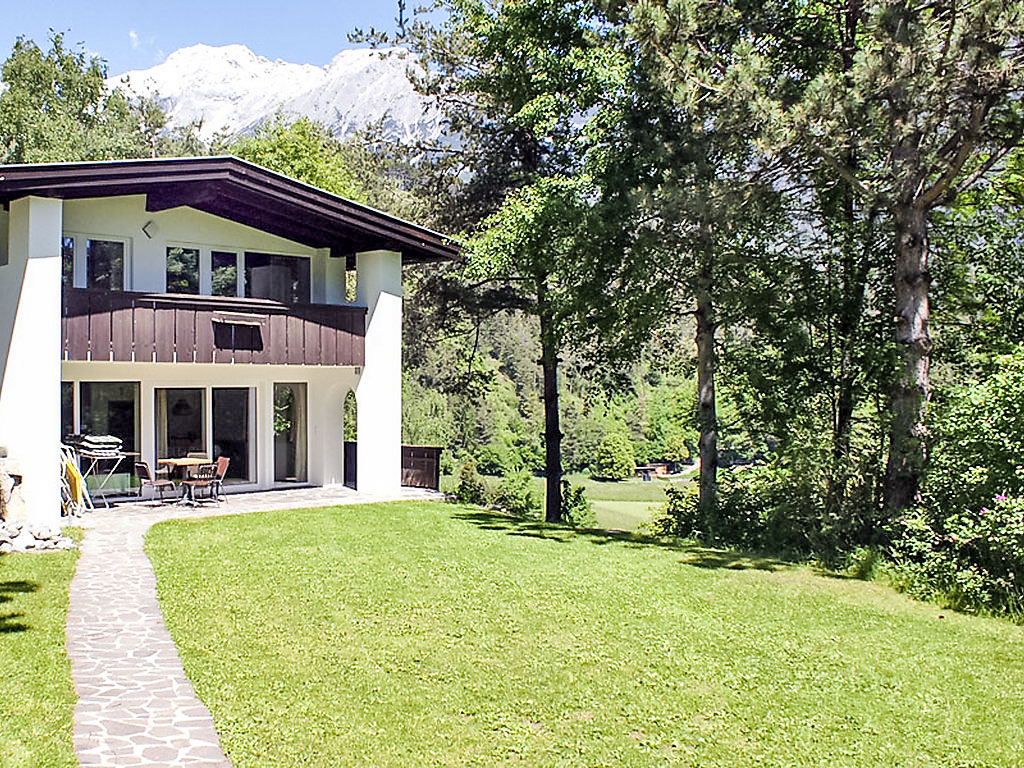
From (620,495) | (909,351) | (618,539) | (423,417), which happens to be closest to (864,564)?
(909,351)

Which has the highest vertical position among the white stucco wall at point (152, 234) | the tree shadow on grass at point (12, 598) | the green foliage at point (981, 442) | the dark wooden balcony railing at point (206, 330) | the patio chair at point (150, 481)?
the white stucco wall at point (152, 234)

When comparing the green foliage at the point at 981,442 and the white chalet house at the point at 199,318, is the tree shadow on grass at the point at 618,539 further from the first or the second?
the white chalet house at the point at 199,318

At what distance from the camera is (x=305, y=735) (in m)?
6.61

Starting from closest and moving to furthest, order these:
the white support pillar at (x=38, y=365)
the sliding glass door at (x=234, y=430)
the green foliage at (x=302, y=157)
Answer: the white support pillar at (x=38, y=365) → the sliding glass door at (x=234, y=430) → the green foliage at (x=302, y=157)

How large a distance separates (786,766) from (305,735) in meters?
3.23

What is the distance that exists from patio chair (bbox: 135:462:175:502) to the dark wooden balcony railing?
211 centimetres

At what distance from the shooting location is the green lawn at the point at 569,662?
6.60 m

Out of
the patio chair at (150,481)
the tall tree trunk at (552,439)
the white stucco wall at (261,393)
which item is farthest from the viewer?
the tall tree trunk at (552,439)

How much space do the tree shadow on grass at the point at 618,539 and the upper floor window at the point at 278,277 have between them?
561 cm

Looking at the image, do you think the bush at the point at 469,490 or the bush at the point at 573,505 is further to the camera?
the bush at the point at 573,505

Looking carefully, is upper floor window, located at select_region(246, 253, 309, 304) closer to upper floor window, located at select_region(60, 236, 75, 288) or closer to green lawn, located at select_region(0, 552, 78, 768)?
upper floor window, located at select_region(60, 236, 75, 288)

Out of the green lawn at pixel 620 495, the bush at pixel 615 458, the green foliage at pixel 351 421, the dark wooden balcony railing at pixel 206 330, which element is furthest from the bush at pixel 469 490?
the bush at pixel 615 458

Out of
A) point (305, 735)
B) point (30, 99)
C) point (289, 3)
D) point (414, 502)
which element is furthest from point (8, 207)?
point (289, 3)

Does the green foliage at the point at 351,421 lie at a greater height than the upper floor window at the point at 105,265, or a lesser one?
lesser
